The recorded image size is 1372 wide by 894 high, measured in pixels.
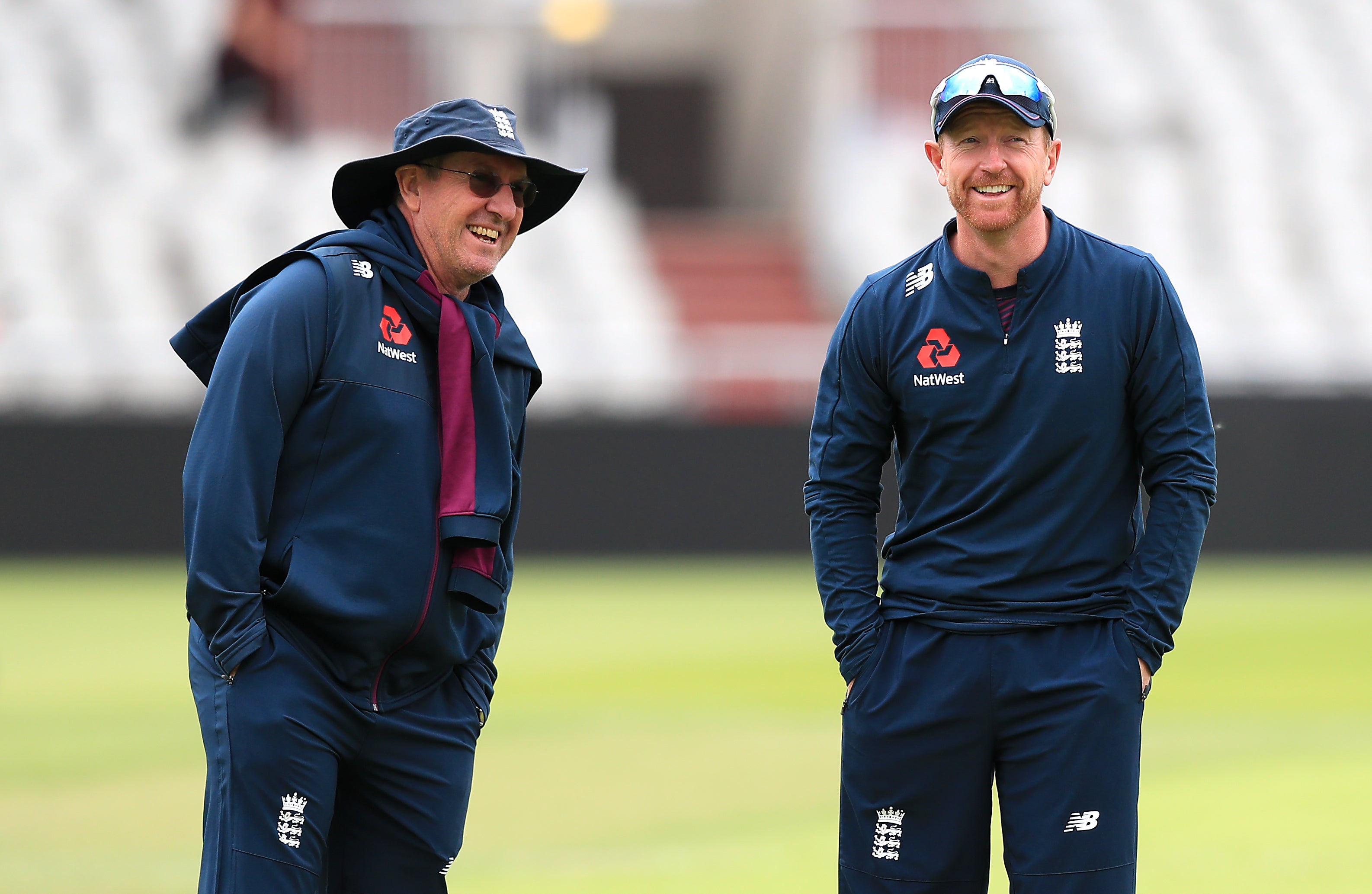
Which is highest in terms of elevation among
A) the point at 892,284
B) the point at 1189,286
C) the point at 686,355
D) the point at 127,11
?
the point at 127,11

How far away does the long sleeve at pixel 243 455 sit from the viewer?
342 centimetres

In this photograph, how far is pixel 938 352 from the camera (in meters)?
3.80

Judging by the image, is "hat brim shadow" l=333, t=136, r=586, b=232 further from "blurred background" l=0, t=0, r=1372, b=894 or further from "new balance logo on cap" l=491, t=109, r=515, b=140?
"blurred background" l=0, t=0, r=1372, b=894

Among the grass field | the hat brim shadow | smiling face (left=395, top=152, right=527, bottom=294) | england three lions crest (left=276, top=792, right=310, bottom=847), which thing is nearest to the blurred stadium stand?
the grass field

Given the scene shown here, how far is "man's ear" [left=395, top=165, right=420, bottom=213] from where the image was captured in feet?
12.6

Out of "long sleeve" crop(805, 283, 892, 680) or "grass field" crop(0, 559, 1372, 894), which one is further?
"grass field" crop(0, 559, 1372, 894)

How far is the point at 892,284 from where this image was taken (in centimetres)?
393

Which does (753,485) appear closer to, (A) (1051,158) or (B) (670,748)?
(B) (670,748)

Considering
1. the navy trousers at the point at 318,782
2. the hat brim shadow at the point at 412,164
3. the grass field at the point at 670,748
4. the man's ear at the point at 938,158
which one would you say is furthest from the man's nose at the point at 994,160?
the grass field at the point at 670,748

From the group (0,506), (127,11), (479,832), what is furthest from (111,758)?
(127,11)

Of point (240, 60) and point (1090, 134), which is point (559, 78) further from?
point (1090, 134)

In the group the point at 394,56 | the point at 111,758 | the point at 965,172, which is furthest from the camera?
the point at 394,56

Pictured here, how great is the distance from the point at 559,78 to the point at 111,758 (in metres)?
17.8

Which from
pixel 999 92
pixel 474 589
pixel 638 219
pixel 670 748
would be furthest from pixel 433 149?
pixel 638 219
